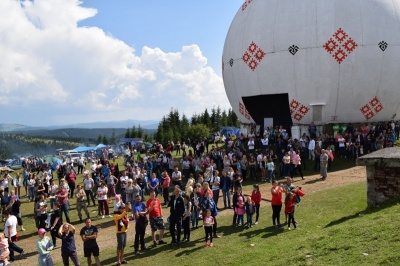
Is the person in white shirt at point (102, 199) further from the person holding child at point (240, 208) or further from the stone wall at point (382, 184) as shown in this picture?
the stone wall at point (382, 184)

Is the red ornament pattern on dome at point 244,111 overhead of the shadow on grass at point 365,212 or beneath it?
overhead

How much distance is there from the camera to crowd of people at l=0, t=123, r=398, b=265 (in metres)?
11.2

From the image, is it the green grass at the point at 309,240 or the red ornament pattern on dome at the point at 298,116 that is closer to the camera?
the green grass at the point at 309,240

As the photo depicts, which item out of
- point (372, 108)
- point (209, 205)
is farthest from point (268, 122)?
point (209, 205)

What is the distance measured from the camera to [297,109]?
26.0m

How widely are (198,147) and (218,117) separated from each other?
6928 cm

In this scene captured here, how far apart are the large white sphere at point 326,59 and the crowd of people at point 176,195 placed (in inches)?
64.4

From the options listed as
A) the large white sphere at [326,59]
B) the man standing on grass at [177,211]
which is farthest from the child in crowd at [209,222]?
the large white sphere at [326,59]

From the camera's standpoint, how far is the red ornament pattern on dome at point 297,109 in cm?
2573

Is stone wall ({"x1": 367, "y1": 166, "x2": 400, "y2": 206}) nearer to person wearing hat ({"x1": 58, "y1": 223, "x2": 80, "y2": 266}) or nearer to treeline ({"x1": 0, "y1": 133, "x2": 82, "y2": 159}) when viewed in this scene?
person wearing hat ({"x1": 58, "y1": 223, "x2": 80, "y2": 266})

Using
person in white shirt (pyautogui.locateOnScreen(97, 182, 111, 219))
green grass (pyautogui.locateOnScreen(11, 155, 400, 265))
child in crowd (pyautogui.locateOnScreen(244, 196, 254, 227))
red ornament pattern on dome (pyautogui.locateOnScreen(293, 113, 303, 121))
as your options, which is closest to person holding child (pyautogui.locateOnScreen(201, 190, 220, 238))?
green grass (pyautogui.locateOnScreen(11, 155, 400, 265))

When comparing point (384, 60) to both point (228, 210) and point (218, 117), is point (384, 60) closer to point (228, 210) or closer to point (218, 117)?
point (228, 210)

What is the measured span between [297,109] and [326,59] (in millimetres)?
3498

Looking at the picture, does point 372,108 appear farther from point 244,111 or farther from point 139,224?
point 139,224
